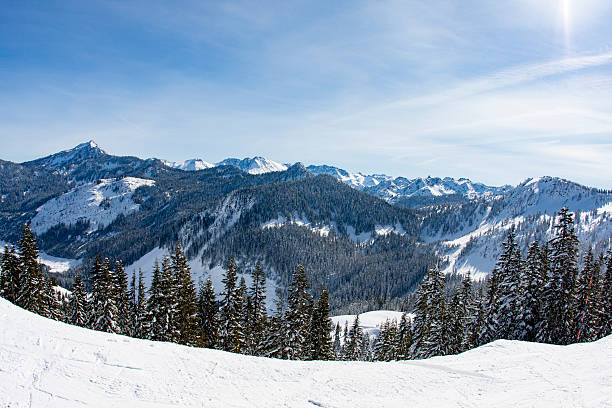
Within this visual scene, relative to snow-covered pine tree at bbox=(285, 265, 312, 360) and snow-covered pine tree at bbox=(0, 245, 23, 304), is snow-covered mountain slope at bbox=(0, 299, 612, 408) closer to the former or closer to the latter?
snow-covered pine tree at bbox=(285, 265, 312, 360)

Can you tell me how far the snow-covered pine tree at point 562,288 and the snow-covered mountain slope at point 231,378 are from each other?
55.9ft

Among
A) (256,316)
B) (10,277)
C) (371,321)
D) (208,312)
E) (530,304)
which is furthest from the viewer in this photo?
(371,321)

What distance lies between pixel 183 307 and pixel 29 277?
17.7 metres

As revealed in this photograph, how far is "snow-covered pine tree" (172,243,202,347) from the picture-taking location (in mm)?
30844

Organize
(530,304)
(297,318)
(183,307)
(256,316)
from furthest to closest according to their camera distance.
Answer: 1. (256,316)
2. (297,318)
3. (183,307)
4. (530,304)

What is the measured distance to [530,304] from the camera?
3017 centimetres

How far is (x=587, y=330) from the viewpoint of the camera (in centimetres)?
3133

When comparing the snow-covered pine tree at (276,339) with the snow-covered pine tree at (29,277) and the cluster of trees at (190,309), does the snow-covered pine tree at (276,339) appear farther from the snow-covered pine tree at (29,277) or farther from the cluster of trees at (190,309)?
the snow-covered pine tree at (29,277)

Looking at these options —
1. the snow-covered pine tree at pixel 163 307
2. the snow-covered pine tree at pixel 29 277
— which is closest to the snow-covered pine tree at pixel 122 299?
the snow-covered pine tree at pixel 29 277

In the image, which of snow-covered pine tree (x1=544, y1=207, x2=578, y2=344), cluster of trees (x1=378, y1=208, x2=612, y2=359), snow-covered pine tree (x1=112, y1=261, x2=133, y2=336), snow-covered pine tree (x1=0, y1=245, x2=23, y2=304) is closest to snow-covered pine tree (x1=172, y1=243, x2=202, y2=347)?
snow-covered pine tree (x1=112, y1=261, x2=133, y2=336)

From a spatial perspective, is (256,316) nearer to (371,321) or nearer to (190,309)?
(190,309)

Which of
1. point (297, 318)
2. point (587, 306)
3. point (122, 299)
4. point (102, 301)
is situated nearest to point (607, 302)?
point (587, 306)

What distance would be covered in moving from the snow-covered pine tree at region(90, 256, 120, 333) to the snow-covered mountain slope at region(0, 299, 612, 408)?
75.9ft

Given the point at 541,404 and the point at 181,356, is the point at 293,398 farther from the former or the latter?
the point at 541,404
